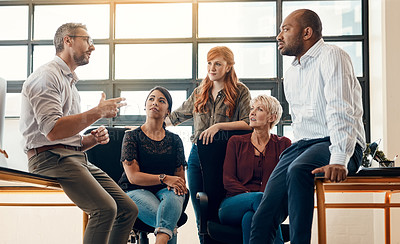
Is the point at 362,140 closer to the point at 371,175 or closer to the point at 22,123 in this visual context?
the point at 371,175

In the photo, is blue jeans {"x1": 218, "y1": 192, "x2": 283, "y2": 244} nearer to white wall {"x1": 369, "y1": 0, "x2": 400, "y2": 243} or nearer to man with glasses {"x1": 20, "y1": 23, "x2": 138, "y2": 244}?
man with glasses {"x1": 20, "y1": 23, "x2": 138, "y2": 244}

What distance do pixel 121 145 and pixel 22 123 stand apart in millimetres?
940

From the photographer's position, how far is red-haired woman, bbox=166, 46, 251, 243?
124 inches

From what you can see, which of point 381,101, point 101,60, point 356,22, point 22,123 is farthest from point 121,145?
point 356,22

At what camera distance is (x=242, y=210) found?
260 cm

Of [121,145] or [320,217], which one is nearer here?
[320,217]

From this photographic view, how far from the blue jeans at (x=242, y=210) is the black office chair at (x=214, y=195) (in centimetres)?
4

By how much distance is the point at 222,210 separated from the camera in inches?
105

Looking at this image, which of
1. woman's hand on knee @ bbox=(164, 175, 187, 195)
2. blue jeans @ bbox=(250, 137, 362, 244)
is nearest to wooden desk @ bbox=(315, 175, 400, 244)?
blue jeans @ bbox=(250, 137, 362, 244)

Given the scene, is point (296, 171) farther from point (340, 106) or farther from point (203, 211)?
point (203, 211)

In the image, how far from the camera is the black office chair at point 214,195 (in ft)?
8.58

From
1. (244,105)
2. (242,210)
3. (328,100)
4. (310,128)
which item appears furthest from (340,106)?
(244,105)

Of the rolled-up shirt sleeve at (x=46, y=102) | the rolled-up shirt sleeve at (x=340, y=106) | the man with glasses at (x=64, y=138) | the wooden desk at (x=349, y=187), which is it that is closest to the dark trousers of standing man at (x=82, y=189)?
the man with glasses at (x=64, y=138)

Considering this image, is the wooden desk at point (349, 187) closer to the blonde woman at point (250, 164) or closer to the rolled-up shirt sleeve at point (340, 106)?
the rolled-up shirt sleeve at point (340, 106)
